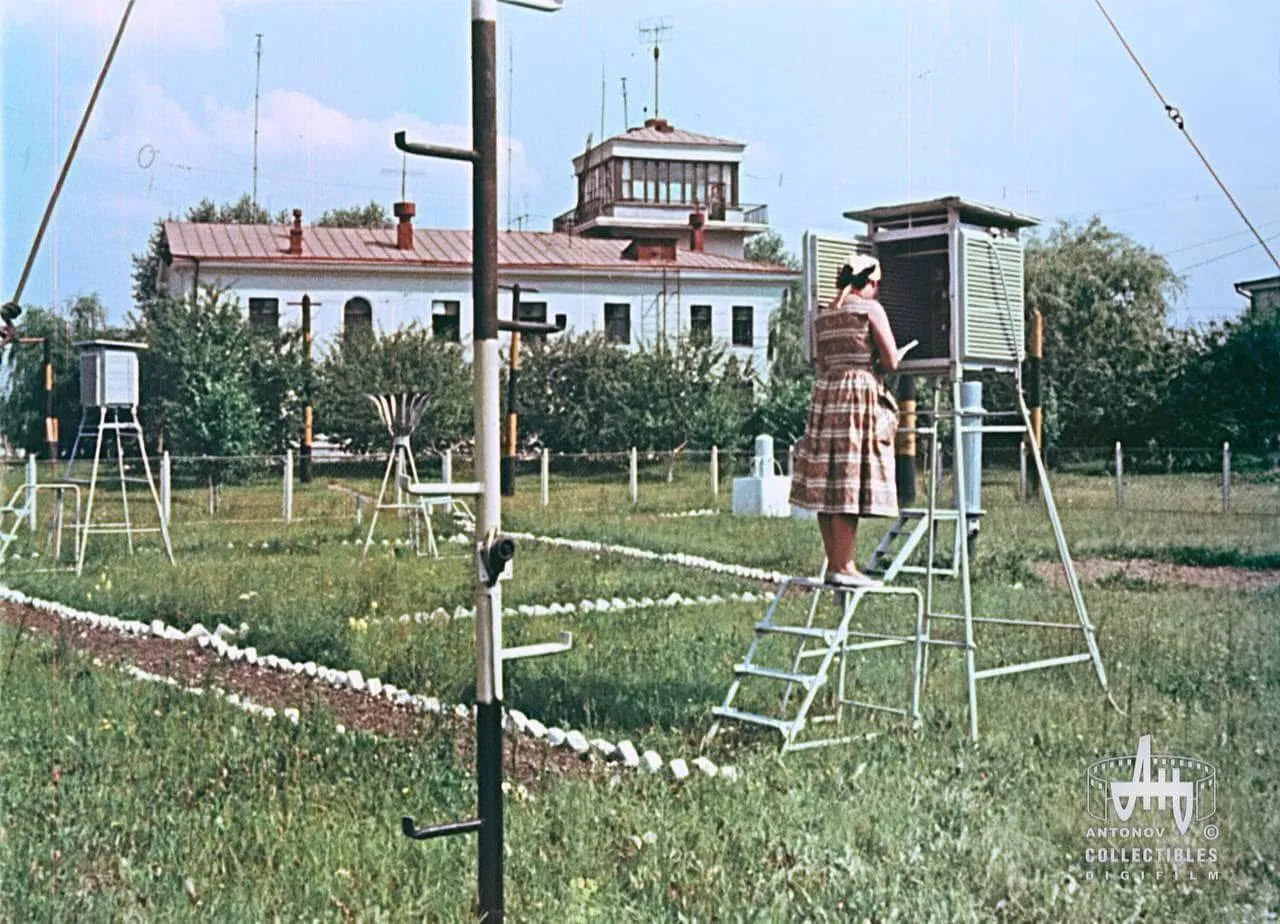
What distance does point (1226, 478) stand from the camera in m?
8.26

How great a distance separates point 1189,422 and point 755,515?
103 inches

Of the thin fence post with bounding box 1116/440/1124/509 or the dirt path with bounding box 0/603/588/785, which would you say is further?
the thin fence post with bounding box 1116/440/1124/509

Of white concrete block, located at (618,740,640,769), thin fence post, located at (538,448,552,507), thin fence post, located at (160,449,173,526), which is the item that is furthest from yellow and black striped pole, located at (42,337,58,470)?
white concrete block, located at (618,740,640,769)

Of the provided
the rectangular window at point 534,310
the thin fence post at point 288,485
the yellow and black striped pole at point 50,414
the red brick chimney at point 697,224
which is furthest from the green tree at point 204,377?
the red brick chimney at point 697,224

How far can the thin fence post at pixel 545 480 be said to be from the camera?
6.83m

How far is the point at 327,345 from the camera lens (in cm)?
598

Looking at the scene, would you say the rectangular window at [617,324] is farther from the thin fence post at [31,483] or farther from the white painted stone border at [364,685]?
the thin fence post at [31,483]

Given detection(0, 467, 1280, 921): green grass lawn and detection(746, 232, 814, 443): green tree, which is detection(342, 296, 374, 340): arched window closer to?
detection(0, 467, 1280, 921): green grass lawn

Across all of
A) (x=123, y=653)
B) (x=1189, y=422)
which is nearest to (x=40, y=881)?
(x=123, y=653)

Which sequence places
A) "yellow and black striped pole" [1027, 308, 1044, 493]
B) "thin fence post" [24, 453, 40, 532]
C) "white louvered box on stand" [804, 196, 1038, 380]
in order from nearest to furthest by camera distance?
"white louvered box on stand" [804, 196, 1038, 380]
"thin fence post" [24, 453, 40, 532]
"yellow and black striped pole" [1027, 308, 1044, 493]

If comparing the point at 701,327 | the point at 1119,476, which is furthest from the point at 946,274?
the point at 1119,476

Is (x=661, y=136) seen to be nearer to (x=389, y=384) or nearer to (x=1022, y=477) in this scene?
(x=389, y=384)

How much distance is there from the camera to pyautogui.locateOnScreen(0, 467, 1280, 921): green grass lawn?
3.30m

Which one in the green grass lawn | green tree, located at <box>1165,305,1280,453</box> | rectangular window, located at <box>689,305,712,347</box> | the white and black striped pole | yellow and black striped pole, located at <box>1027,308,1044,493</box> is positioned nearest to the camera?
the white and black striped pole
